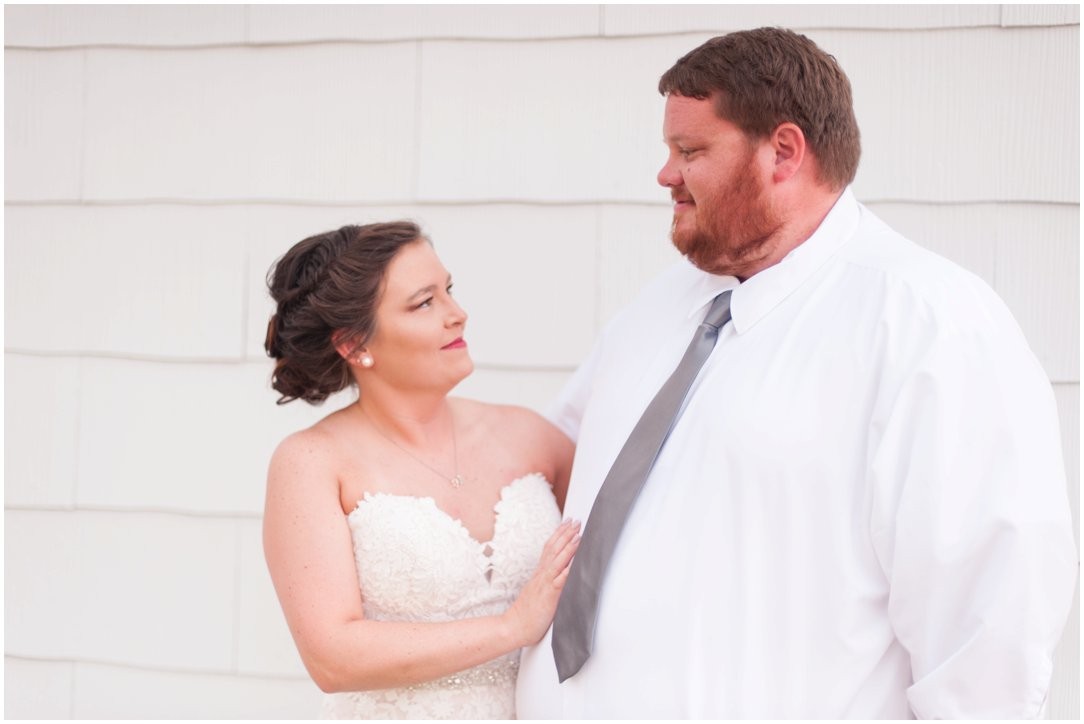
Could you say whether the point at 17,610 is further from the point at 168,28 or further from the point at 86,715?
the point at 168,28

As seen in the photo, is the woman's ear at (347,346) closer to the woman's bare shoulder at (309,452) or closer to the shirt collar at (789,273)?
the woman's bare shoulder at (309,452)

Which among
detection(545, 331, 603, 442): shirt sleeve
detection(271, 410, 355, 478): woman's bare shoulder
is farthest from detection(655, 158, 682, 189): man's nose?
detection(271, 410, 355, 478): woman's bare shoulder

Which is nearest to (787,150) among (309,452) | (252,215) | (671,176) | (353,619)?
(671,176)

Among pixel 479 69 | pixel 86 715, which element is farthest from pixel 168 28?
pixel 86 715

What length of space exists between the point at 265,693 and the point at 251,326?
1.03 meters

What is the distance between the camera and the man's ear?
2.16m

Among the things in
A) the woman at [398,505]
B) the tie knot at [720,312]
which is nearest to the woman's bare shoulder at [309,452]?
the woman at [398,505]

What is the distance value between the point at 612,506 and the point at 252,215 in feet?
5.29

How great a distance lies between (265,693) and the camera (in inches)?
130

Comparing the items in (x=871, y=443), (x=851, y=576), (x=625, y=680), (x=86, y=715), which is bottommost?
(x=86, y=715)

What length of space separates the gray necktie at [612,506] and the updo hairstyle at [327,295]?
68cm

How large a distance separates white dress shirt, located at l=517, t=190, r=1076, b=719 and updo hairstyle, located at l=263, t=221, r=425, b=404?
0.77 m

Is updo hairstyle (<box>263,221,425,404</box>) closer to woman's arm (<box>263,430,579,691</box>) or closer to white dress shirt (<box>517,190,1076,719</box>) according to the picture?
woman's arm (<box>263,430,579,691</box>)

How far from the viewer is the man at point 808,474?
1886mm
